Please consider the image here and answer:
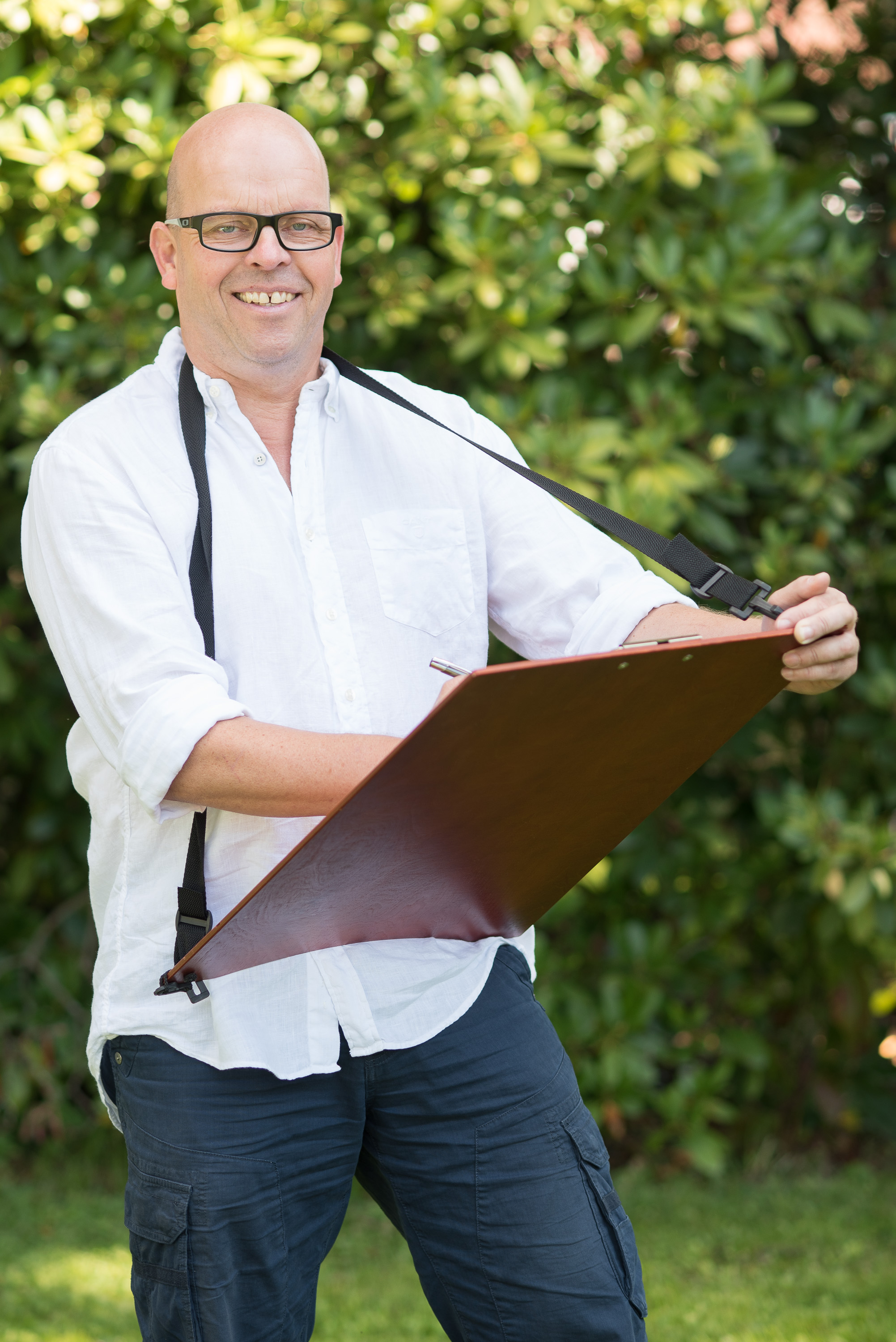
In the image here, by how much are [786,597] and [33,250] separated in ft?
7.30

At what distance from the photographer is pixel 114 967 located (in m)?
1.69

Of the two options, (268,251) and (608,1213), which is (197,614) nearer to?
(268,251)

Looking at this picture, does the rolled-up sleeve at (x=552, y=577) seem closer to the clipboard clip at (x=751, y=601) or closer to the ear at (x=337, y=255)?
the clipboard clip at (x=751, y=601)

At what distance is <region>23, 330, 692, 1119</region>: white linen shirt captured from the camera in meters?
1.57

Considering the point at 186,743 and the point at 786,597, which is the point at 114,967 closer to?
the point at 186,743

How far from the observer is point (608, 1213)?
175 cm

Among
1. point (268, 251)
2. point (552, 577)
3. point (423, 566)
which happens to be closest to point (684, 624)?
point (552, 577)

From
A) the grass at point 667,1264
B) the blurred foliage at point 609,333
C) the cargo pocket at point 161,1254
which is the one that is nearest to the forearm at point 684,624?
the cargo pocket at point 161,1254

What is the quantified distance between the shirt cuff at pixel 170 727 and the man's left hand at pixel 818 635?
2.05ft

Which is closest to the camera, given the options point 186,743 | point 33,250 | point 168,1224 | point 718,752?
point 186,743

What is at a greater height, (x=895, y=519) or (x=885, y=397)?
(x=885, y=397)

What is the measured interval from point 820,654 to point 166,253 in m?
1.01

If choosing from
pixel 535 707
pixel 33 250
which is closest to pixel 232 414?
pixel 535 707

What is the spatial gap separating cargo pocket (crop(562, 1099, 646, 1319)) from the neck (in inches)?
36.8
